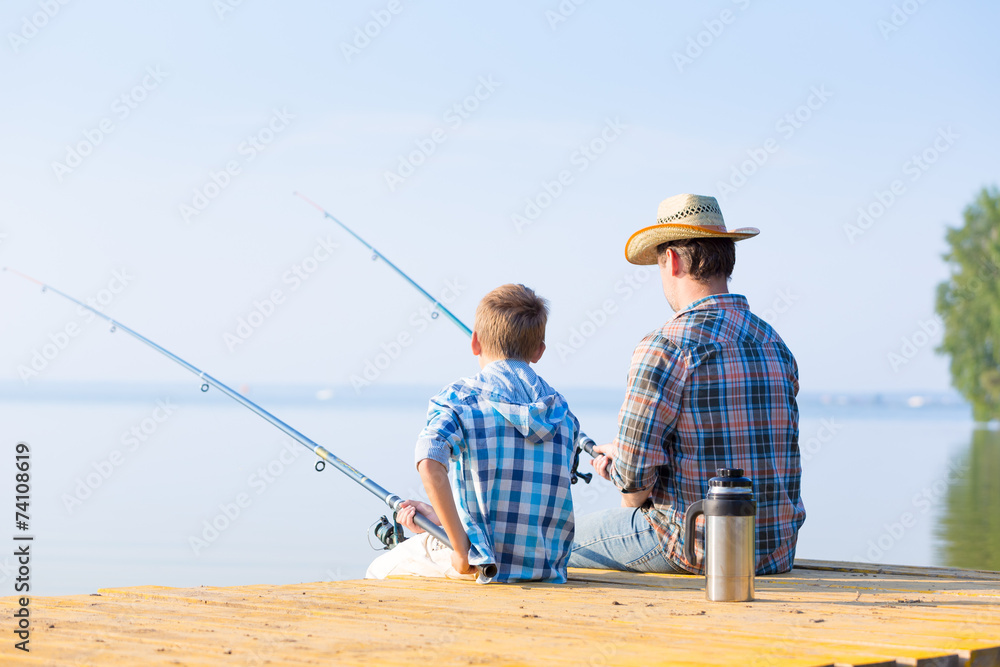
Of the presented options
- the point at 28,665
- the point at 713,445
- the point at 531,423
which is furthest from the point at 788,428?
the point at 28,665

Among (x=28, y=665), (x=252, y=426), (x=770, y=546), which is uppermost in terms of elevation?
(x=252, y=426)

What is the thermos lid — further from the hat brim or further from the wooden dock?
the hat brim

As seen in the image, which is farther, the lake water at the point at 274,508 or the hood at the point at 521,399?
the lake water at the point at 274,508

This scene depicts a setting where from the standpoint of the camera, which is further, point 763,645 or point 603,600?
point 603,600

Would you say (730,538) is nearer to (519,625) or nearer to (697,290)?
(519,625)

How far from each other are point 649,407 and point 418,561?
2.98 feet

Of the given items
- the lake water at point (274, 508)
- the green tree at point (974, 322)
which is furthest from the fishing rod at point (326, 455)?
the green tree at point (974, 322)

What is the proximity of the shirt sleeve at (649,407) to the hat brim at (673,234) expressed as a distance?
36 cm

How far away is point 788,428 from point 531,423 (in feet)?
2.62

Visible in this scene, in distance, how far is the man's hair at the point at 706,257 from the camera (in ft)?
11.5

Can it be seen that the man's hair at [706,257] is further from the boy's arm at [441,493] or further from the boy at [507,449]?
the boy's arm at [441,493]

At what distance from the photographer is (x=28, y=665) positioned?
82.2 inches

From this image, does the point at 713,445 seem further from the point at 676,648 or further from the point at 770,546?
the point at 676,648

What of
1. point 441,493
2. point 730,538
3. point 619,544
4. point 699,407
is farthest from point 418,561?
point 730,538
